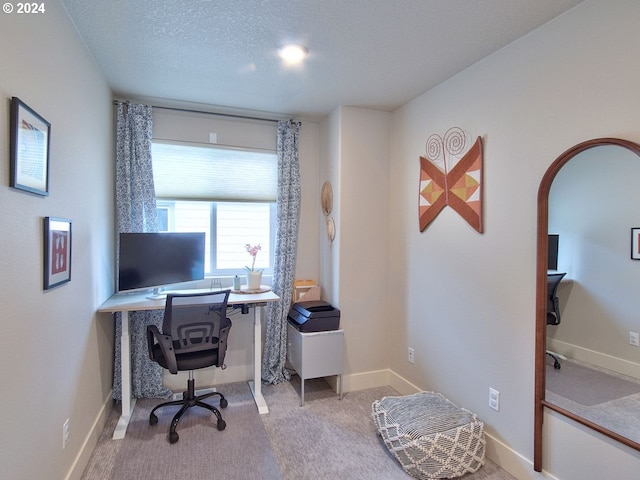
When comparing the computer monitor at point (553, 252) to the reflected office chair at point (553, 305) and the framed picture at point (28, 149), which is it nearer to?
the reflected office chair at point (553, 305)

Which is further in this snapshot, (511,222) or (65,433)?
(511,222)

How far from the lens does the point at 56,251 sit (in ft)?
5.47

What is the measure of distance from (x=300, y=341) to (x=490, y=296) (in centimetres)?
154

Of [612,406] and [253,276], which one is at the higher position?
[253,276]

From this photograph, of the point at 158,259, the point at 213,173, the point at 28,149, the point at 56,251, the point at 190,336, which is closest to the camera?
the point at 28,149

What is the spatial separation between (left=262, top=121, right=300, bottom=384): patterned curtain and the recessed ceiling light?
3.58 feet

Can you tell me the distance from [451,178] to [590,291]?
1.13m

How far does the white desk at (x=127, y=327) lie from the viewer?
241 centimetres

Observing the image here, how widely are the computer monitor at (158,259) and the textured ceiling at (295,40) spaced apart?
1.21m

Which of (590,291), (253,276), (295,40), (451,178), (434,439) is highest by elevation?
(295,40)

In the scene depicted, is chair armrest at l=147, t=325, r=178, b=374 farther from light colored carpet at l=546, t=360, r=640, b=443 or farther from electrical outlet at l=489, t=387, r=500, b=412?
light colored carpet at l=546, t=360, r=640, b=443

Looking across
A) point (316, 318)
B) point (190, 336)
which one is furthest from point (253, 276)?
point (190, 336)

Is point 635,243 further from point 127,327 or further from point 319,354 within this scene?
point 127,327

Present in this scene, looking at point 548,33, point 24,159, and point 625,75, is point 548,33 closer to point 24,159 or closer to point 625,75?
point 625,75
